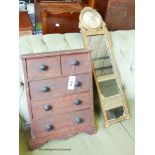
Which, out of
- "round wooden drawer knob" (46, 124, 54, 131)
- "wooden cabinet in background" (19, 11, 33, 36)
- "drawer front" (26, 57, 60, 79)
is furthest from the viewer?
"wooden cabinet in background" (19, 11, 33, 36)

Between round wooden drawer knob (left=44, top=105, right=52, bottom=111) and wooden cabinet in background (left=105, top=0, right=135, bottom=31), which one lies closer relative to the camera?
round wooden drawer knob (left=44, top=105, right=52, bottom=111)

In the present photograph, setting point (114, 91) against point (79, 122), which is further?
point (114, 91)

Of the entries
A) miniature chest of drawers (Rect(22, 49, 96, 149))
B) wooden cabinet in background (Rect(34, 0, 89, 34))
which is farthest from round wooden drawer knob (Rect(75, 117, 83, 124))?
wooden cabinet in background (Rect(34, 0, 89, 34))

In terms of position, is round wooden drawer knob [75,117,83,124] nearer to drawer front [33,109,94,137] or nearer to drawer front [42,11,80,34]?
drawer front [33,109,94,137]

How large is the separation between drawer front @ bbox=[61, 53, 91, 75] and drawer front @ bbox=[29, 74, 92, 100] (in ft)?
0.13

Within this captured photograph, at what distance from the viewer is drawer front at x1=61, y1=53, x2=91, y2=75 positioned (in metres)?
1.49

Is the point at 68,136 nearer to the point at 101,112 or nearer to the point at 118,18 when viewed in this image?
the point at 101,112

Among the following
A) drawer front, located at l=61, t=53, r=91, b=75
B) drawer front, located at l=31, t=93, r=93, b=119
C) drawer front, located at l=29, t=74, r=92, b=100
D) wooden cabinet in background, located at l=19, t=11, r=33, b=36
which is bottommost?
drawer front, located at l=31, t=93, r=93, b=119

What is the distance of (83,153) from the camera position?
1.50 m

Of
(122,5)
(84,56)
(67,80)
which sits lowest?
(67,80)

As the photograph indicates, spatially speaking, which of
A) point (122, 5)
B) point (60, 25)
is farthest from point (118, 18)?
point (60, 25)

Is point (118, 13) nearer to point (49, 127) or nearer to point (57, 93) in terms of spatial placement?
point (57, 93)
